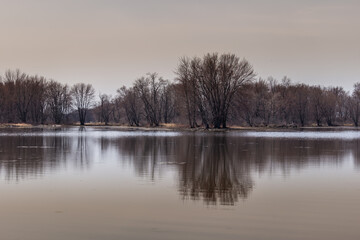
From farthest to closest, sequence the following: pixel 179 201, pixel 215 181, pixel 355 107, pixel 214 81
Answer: pixel 355 107 → pixel 214 81 → pixel 215 181 → pixel 179 201

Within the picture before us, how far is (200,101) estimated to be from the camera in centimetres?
8256

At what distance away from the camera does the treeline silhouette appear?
79.4 m

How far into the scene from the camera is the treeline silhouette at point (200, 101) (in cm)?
7944

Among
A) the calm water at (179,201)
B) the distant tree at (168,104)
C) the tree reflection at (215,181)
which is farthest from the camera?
the distant tree at (168,104)

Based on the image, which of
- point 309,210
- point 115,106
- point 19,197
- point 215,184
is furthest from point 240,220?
point 115,106

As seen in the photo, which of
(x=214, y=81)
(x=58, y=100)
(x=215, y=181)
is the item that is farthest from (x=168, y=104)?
(x=215, y=181)

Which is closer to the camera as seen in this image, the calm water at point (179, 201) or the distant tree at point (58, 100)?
the calm water at point (179, 201)

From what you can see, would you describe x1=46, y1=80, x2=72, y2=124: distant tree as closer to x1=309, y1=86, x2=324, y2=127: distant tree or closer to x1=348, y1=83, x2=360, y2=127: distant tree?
x1=309, y1=86, x2=324, y2=127: distant tree

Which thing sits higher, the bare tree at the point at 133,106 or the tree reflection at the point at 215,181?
the bare tree at the point at 133,106

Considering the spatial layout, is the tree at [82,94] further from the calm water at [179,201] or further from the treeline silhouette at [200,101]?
the calm water at [179,201]

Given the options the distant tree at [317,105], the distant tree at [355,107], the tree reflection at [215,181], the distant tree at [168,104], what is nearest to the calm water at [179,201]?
the tree reflection at [215,181]

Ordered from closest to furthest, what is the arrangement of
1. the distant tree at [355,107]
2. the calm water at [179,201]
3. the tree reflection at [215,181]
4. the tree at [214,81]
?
1. the calm water at [179,201]
2. the tree reflection at [215,181]
3. the tree at [214,81]
4. the distant tree at [355,107]

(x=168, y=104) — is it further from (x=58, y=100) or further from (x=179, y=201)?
(x=179, y=201)

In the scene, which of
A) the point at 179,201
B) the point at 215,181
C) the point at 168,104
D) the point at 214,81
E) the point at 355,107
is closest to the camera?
the point at 179,201
